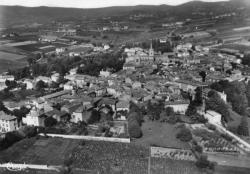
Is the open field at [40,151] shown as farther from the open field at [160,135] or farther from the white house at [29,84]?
the white house at [29,84]

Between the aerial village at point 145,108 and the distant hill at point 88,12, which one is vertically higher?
the distant hill at point 88,12

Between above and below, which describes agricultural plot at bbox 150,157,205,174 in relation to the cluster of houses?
below

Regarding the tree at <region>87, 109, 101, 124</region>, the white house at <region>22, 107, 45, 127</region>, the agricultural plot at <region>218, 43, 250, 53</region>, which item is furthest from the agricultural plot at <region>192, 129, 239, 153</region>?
the agricultural plot at <region>218, 43, 250, 53</region>

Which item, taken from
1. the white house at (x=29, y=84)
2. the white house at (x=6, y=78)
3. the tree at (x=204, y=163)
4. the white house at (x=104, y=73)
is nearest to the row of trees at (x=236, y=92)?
the tree at (x=204, y=163)

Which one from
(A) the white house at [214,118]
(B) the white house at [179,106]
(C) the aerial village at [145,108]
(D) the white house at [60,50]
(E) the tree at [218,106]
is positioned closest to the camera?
(C) the aerial village at [145,108]

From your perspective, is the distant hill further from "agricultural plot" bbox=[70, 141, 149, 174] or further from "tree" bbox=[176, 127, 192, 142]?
"tree" bbox=[176, 127, 192, 142]

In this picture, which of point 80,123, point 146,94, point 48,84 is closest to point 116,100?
point 146,94
